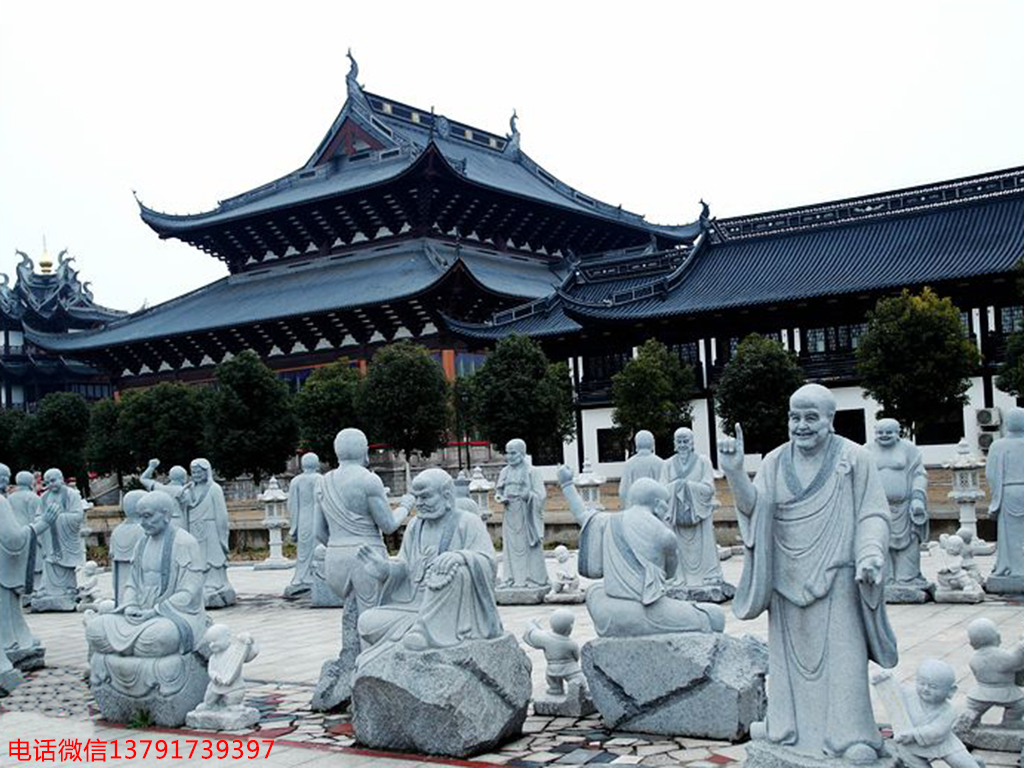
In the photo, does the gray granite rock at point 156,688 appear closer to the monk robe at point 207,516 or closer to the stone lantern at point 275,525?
the monk robe at point 207,516

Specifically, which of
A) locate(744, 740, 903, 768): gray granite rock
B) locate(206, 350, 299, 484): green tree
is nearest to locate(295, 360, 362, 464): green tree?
locate(206, 350, 299, 484): green tree

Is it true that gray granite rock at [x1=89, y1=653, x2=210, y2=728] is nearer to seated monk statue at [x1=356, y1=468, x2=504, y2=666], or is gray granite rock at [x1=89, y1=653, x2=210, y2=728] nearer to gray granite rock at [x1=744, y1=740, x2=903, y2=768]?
seated monk statue at [x1=356, y1=468, x2=504, y2=666]

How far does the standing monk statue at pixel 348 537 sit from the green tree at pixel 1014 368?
17.1 meters

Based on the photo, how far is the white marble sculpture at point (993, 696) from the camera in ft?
22.2

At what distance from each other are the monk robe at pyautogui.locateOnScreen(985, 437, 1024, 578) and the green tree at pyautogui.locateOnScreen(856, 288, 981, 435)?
37.8 feet

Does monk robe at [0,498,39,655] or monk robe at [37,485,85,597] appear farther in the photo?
monk robe at [37,485,85,597]

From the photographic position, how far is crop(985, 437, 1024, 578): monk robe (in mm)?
12305

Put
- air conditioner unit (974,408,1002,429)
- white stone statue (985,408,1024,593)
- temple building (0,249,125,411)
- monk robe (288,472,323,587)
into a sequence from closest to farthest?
white stone statue (985,408,1024,593)
monk robe (288,472,323,587)
air conditioner unit (974,408,1002,429)
temple building (0,249,125,411)

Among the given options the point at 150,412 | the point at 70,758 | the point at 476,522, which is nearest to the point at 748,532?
the point at 476,522

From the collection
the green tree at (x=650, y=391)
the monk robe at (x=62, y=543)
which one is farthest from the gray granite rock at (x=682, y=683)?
the green tree at (x=650, y=391)

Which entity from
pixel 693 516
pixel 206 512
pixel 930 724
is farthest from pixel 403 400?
pixel 930 724

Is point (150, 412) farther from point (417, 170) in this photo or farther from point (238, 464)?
point (417, 170)

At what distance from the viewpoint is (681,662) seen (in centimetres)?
744

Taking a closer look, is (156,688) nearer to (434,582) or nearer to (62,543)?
(434,582)
